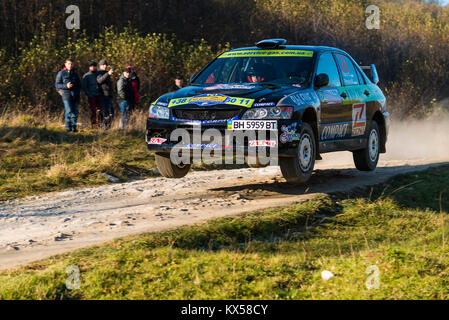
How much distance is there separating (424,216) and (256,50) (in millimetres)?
3434

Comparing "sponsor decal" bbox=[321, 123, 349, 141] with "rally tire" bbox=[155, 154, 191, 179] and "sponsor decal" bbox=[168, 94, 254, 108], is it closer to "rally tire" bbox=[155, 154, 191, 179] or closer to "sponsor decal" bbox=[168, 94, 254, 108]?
"sponsor decal" bbox=[168, 94, 254, 108]

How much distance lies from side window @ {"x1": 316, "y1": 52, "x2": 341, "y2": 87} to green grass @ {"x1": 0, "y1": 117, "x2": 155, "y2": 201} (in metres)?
3.98

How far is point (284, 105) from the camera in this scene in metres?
8.15

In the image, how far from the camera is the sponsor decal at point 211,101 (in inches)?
321

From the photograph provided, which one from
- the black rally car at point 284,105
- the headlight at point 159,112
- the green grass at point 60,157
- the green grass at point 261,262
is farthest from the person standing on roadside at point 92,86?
the green grass at point 261,262

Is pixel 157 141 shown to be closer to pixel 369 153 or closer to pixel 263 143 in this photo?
pixel 263 143

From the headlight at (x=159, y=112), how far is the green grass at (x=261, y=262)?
5.71ft

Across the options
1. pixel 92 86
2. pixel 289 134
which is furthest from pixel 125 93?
pixel 289 134

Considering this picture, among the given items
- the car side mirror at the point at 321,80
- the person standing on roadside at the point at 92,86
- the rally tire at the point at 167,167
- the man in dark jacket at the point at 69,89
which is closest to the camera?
the car side mirror at the point at 321,80

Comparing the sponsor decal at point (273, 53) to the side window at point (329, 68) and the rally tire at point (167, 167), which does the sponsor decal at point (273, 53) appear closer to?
the side window at point (329, 68)

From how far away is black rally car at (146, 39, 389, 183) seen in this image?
813 centimetres

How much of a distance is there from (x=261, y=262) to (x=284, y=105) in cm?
270
